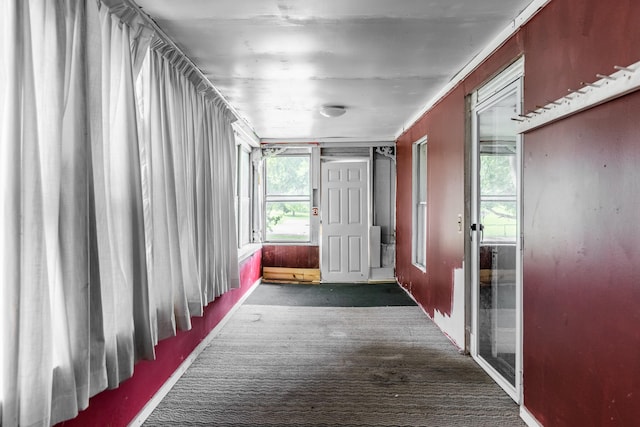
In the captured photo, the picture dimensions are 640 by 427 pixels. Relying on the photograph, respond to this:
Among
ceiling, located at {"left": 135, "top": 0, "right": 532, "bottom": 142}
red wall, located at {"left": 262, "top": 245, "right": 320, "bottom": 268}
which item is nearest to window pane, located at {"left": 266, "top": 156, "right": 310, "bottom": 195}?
red wall, located at {"left": 262, "top": 245, "right": 320, "bottom": 268}

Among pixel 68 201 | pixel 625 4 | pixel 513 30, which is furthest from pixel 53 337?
pixel 513 30

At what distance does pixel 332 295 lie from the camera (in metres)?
5.02

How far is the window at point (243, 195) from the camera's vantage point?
17.0 ft

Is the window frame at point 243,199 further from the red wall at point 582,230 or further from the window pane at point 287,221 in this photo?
the red wall at point 582,230

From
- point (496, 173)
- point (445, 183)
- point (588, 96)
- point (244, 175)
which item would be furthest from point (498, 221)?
point (244, 175)

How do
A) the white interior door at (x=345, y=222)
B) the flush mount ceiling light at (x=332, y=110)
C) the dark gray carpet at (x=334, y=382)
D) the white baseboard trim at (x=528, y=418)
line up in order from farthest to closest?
the white interior door at (x=345, y=222) → the flush mount ceiling light at (x=332, y=110) → the dark gray carpet at (x=334, y=382) → the white baseboard trim at (x=528, y=418)

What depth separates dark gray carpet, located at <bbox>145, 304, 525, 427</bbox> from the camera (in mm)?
2092

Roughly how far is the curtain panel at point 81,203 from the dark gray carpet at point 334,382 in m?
0.52

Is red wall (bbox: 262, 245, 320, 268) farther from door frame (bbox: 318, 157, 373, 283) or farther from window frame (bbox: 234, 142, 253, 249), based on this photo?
window frame (bbox: 234, 142, 253, 249)

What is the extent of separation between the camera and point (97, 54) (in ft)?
4.95

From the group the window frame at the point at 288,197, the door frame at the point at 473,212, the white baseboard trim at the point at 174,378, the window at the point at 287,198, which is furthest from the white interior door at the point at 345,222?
the door frame at the point at 473,212

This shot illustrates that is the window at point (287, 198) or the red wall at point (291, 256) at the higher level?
the window at point (287, 198)

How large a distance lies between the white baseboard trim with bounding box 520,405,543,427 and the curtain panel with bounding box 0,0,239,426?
2049 millimetres

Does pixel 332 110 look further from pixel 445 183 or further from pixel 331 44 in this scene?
pixel 331 44
